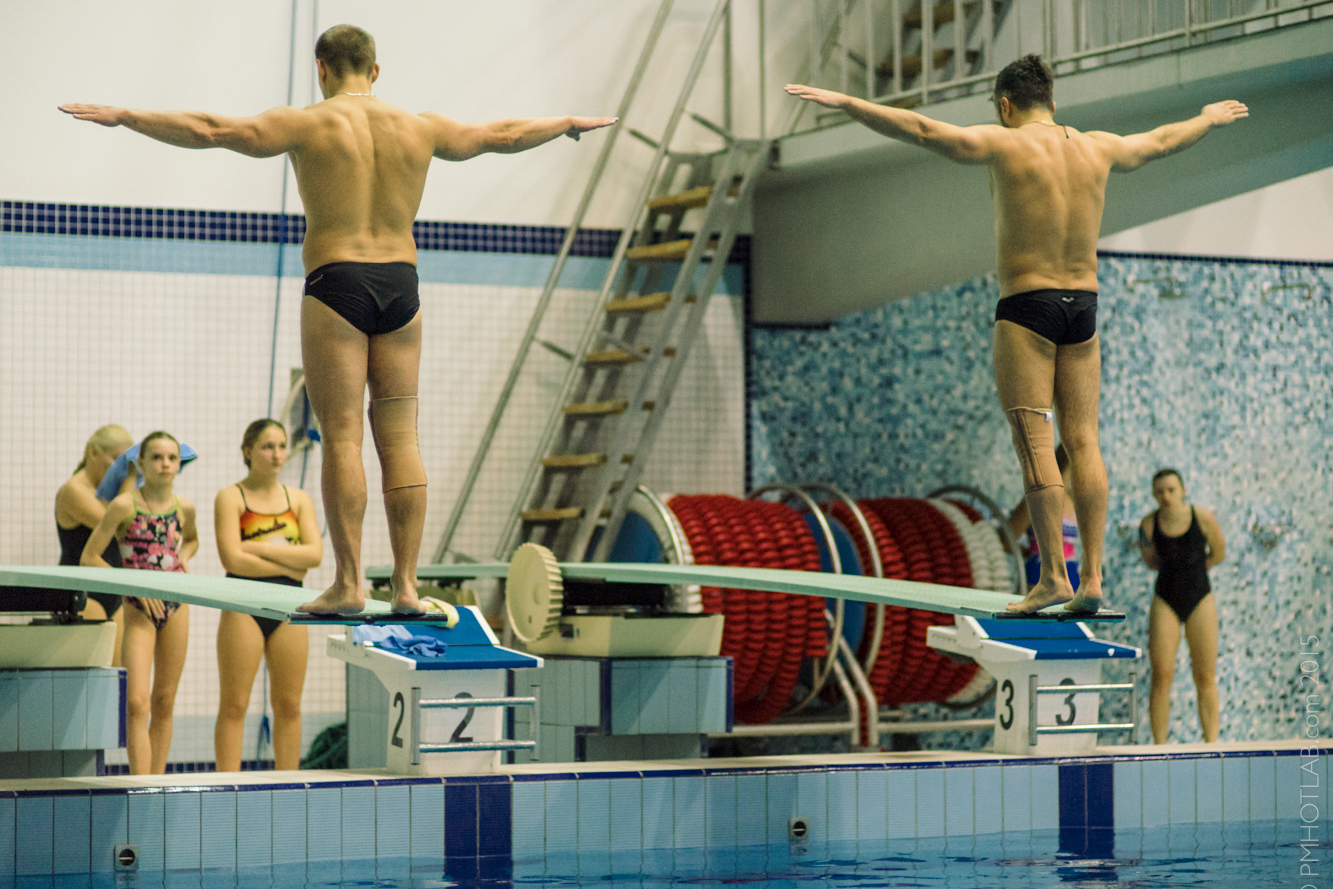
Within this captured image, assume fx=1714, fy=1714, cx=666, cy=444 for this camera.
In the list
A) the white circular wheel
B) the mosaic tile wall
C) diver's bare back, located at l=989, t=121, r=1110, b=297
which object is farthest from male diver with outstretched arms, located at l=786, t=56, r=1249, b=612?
the mosaic tile wall

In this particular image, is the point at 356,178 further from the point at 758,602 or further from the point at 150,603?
the point at 758,602

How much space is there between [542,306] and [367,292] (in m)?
4.65

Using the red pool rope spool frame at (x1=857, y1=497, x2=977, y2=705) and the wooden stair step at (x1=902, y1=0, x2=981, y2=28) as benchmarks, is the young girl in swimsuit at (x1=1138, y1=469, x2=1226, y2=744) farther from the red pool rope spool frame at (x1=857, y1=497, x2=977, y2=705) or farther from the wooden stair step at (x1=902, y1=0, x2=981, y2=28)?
the wooden stair step at (x1=902, y1=0, x2=981, y2=28)

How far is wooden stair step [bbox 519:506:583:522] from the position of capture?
30.2 feet

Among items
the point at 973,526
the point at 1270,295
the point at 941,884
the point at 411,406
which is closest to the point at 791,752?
the point at 973,526

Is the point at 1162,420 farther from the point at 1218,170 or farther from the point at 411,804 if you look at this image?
the point at 411,804

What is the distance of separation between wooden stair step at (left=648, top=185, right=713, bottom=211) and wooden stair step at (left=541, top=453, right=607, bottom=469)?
4.86 feet

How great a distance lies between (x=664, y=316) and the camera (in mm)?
9430

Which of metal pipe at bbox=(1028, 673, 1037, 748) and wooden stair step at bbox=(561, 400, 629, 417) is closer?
metal pipe at bbox=(1028, 673, 1037, 748)

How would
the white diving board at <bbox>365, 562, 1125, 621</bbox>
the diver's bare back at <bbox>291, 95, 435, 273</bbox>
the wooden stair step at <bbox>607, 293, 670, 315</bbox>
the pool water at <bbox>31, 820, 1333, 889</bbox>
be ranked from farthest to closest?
the wooden stair step at <bbox>607, 293, 670, 315</bbox>, the white diving board at <bbox>365, 562, 1125, 621</bbox>, the pool water at <bbox>31, 820, 1333, 889</bbox>, the diver's bare back at <bbox>291, 95, 435, 273</bbox>

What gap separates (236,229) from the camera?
9.23 meters

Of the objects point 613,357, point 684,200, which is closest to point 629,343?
point 613,357

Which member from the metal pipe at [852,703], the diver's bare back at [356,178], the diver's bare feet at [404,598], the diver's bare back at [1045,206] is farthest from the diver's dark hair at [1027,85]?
the metal pipe at [852,703]

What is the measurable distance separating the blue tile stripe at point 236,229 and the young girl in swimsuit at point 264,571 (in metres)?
1.67
